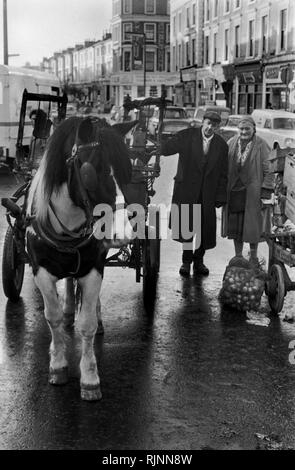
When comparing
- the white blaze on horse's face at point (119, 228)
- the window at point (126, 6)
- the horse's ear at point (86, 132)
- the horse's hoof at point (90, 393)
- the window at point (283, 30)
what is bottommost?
the horse's hoof at point (90, 393)

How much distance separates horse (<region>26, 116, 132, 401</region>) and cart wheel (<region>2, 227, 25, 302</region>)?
66.2 inches

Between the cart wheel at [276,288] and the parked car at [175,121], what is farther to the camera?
the parked car at [175,121]

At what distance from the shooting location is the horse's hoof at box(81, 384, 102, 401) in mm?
4344

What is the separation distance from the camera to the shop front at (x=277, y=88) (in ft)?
102

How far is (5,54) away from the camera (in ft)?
121

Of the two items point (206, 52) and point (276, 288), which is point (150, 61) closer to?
point (206, 52)

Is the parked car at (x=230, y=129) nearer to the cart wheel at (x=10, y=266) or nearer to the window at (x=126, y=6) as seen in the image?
the cart wheel at (x=10, y=266)

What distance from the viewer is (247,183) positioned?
722cm

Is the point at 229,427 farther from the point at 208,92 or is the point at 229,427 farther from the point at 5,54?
the point at 208,92

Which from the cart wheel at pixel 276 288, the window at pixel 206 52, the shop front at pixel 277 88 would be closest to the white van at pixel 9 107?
the cart wheel at pixel 276 288

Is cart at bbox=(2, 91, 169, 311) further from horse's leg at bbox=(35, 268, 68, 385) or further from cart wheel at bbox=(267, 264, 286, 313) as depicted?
horse's leg at bbox=(35, 268, 68, 385)

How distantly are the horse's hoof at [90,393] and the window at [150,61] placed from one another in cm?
7094
